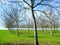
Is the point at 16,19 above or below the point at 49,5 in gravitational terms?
below

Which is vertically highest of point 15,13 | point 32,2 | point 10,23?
point 32,2

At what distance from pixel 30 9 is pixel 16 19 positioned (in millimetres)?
14162

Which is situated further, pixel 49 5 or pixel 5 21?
pixel 5 21

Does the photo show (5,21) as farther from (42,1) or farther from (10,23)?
Result: (42,1)

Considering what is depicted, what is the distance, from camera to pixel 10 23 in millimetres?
28406

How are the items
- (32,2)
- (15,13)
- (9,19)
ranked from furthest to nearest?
(9,19) → (15,13) → (32,2)

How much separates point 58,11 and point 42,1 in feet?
3.85

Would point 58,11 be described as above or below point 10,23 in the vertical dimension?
above

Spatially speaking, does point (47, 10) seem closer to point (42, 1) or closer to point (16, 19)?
point (42, 1)

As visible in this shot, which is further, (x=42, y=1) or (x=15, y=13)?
(x=15, y=13)

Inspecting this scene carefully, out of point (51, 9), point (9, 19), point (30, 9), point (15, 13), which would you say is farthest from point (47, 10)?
point (9, 19)

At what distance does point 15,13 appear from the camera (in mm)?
24891

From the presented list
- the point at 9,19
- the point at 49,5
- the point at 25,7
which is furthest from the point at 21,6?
the point at 9,19

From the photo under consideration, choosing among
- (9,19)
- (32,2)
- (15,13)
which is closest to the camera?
(32,2)
